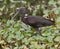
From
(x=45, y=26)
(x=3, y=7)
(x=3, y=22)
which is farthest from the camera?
(x=3, y=7)

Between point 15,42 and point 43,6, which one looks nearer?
point 15,42

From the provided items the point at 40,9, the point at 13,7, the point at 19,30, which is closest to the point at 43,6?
the point at 40,9

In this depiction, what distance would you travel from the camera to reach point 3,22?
348 inches

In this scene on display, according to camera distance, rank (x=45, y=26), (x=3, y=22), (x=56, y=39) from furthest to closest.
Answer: (x=3, y=22) → (x=45, y=26) → (x=56, y=39)

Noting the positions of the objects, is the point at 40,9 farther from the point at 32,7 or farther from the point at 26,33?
the point at 26,33

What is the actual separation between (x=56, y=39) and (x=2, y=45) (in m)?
1.30

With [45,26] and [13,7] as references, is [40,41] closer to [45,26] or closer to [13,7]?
[45,26]

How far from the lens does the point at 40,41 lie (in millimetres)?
6887

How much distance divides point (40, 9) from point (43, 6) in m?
0.19

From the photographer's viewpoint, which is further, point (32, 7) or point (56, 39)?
point (32, 7)

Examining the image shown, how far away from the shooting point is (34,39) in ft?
22.9

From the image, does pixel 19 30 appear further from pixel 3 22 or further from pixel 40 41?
pixel 3 22

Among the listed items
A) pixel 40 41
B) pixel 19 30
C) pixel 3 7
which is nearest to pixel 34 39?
pixel 40 41

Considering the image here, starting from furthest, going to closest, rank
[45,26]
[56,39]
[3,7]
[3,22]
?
[3,7] < [3,22] < [45,26] < [56,39]
